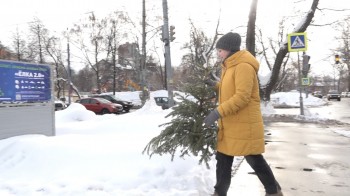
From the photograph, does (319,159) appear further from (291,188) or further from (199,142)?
(199,142)

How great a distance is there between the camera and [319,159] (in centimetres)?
753

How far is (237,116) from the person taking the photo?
391cm

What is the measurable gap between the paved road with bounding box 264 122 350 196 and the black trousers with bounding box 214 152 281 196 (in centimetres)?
107

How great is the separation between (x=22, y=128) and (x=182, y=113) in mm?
4675

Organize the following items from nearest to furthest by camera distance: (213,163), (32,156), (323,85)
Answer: (32,156) < (213,163) < (323,85)

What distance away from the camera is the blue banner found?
7.98m

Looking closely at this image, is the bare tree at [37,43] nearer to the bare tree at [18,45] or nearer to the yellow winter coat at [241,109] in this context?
the bare tree at [18,45]

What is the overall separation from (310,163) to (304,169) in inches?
24.4

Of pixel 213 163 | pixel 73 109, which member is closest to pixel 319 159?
pixel 213 163

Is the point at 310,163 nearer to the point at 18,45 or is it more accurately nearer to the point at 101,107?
the point at 101,107

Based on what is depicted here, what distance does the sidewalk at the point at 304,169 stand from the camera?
17.2ft

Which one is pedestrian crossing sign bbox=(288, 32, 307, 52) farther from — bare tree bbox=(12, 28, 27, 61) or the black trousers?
bare tree bbox=(12, 28, 27, 61)

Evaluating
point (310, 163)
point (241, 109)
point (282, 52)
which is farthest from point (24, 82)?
point (282, 52)

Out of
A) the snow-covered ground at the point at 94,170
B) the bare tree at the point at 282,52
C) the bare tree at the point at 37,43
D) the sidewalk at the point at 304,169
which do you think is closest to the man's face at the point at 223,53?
the snow-covered ground at the point at 94,170
